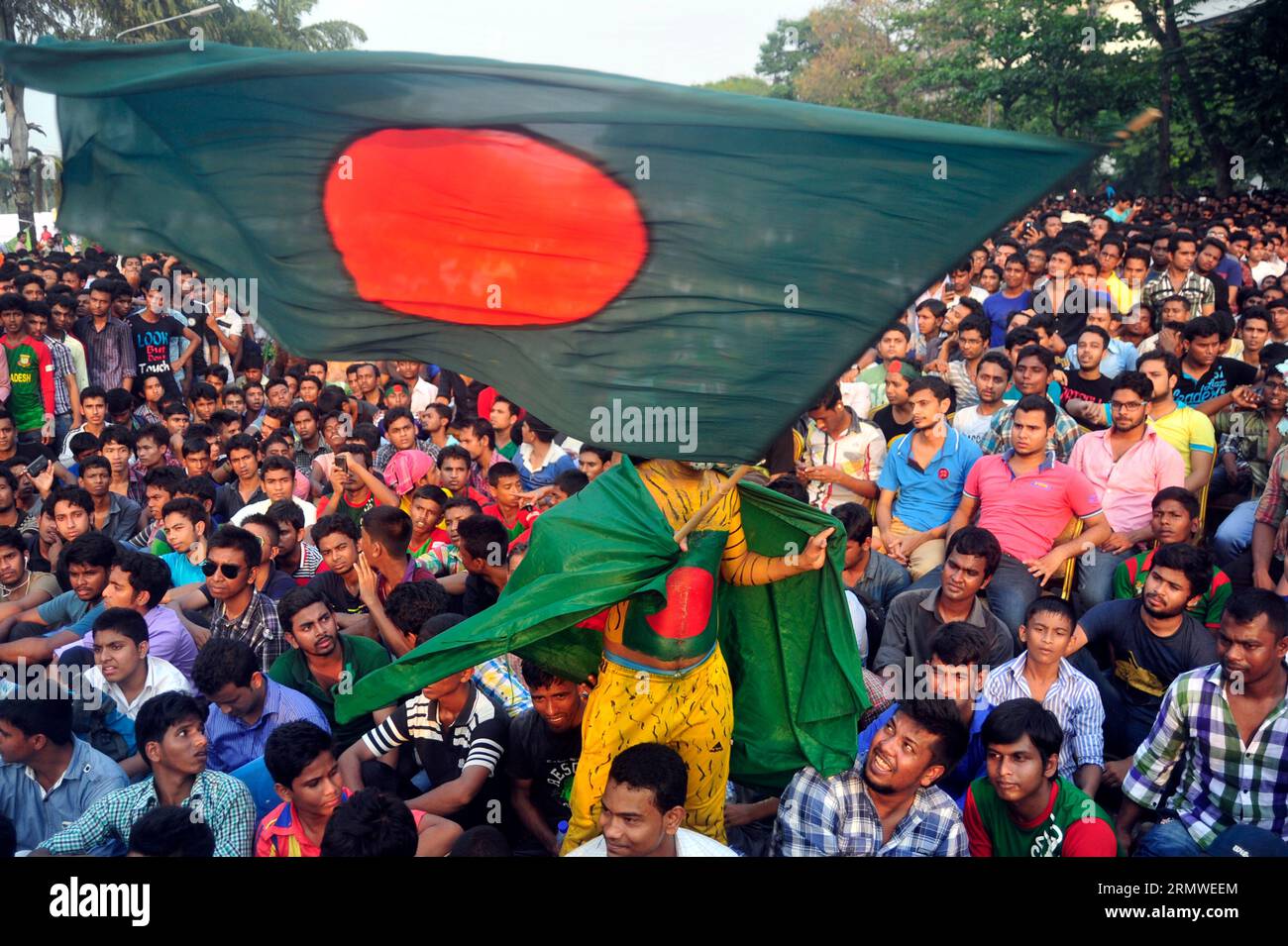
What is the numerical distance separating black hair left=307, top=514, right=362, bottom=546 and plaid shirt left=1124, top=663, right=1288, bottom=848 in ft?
11.5

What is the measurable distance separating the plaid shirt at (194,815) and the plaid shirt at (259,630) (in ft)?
3.98

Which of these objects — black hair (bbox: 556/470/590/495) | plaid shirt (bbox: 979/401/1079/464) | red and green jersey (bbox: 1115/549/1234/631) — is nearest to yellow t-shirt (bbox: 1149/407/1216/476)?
plaid shirt (bbox: 979/401/1079/464)

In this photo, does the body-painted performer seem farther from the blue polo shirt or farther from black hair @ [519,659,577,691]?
the blue polo shirt

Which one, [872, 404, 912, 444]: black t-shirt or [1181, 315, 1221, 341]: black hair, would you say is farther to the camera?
[872, 404, 912, 444]: black t-shirt

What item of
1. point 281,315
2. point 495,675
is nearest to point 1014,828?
point 495,675

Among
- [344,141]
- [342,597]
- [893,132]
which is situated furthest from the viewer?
[342,597]

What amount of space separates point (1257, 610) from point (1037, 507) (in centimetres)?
186

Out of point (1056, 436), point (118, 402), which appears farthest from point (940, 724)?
point (118, 402)

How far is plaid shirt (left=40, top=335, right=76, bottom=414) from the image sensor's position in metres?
8.98

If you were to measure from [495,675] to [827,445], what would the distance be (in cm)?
273

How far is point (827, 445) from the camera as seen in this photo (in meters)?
6.76

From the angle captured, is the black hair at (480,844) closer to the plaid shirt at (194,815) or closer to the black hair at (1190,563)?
the plaid shirt at (194,815)

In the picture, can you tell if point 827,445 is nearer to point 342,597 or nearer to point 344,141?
point 342,597
